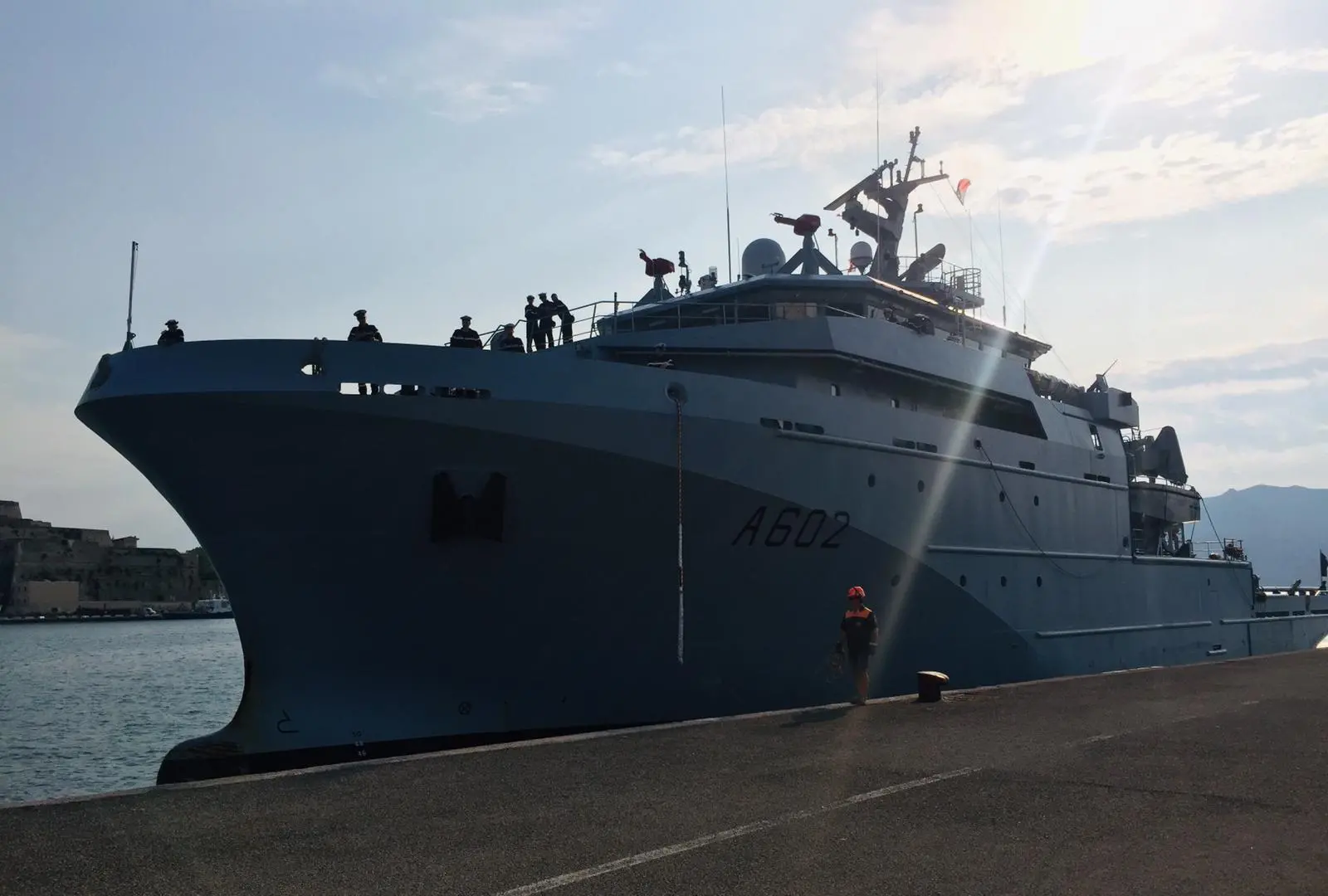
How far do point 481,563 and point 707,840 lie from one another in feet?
23.9

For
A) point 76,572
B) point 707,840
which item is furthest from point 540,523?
point 76,572

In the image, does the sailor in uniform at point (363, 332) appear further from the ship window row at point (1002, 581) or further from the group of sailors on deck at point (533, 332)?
the ship window row at point (1002, 581)

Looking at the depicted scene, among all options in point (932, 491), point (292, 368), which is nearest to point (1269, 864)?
point (292, 368)

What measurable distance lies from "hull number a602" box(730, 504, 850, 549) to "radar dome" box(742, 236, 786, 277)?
6261 millimetres

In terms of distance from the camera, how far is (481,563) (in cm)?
1242

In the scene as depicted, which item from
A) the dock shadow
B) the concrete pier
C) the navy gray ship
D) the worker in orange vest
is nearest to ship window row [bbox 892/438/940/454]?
the navy gray ship

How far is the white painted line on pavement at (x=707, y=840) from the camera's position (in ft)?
15.8

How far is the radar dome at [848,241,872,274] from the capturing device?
2172cm

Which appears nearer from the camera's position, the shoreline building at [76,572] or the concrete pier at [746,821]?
the concrete pier at [746,821]

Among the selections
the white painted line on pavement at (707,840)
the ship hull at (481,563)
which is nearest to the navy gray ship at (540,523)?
the ship hull at (481,563)

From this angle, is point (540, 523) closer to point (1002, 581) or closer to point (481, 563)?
point (481, 563)

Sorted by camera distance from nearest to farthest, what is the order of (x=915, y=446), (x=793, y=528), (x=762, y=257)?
1. (x=793, y=528)
2. (x=915, y=446)
3. (x=762, y=257)

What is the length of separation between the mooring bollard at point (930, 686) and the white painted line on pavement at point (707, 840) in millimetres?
4765

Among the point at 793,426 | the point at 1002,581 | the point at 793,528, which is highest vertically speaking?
the point at 793,426
